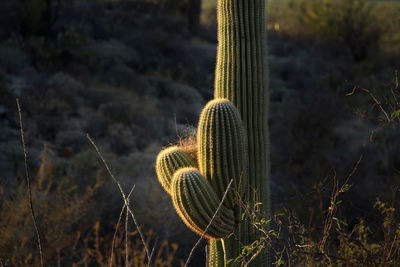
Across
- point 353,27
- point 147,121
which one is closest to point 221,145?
point 147,121

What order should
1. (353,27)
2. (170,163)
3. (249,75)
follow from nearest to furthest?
(170,163) → (249,75) → (353,27)

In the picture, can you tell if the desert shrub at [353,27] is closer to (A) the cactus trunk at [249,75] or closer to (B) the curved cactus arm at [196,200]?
(A) the cactus trunk at [249,75]

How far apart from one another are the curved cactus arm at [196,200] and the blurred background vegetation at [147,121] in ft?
1.69

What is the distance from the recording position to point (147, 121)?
35.4 ft

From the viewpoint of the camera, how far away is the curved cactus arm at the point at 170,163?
4.16 m

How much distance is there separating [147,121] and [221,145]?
6.99 meters

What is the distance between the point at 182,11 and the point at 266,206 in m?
20.0

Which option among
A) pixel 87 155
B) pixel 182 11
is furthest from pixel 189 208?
pixel 182 11

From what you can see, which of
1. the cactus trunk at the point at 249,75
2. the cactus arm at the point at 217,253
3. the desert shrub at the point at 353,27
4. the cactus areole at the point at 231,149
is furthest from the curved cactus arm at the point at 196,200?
the desert shrub at the point at 353,27

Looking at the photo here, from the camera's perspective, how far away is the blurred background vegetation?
5590 mm

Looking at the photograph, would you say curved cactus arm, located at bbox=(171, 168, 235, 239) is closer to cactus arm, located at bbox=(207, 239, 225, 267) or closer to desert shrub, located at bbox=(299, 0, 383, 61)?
cactus arm, located at bbox=(207, 239, 225, 267)

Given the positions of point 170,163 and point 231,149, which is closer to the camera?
point 231,149

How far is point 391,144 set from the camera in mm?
10070

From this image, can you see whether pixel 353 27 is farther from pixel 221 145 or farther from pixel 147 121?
pixel 221 145
